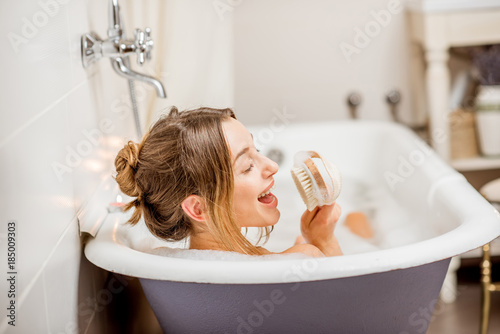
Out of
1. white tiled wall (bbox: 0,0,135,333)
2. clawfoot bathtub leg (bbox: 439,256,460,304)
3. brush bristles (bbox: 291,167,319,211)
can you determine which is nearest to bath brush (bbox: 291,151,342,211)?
brush bristles (bbox: 291,167,319,211)

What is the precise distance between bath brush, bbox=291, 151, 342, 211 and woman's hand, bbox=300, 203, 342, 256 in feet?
0.24

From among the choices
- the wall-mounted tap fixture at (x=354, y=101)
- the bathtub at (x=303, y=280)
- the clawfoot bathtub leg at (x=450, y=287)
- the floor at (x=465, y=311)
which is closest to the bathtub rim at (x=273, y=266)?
the bathtub at (x=303, y=280)

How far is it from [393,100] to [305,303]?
5.70 feet

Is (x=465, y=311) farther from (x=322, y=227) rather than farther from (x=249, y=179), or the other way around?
(x=249, y=179)

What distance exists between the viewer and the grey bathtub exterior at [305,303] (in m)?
1.11

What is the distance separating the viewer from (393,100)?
8.92 feet

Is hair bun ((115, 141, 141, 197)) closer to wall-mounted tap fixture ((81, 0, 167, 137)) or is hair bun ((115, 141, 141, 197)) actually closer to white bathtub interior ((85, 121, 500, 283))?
white bathtub interior ((85, 121, 500, 283))

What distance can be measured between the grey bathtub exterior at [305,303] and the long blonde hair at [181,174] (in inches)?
4.8

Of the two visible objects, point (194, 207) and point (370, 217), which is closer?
point (194, 207)

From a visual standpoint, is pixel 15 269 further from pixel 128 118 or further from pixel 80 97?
pixel 128 118

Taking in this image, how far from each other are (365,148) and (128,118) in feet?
2.89

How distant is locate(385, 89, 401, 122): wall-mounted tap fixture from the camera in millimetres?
2715

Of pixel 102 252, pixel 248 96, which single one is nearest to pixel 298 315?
pixel 102 252

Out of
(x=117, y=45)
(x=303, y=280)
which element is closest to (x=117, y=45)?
(x=117, y=45)
